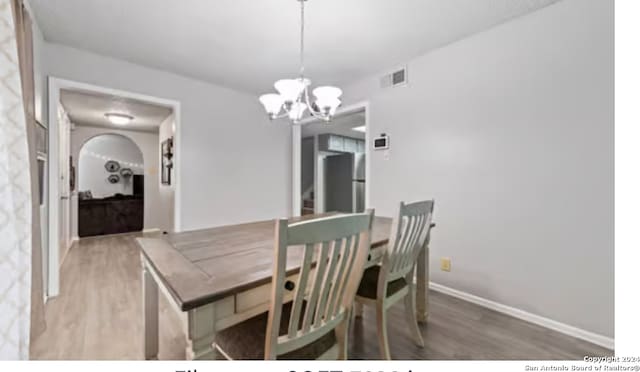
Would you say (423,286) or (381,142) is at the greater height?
(381,142)

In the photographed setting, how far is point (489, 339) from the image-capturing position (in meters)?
1.70

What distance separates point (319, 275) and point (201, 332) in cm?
42

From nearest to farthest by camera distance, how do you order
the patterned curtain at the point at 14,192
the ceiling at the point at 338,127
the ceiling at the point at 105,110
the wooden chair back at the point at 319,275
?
the wooden chair back at the point at 319,275 < the patterned curtain at the point at 14,192 < the ceiling at the point at 105,110 < the ceiling at the point at 338,127

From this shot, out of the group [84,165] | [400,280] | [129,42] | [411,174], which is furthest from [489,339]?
[84,165]

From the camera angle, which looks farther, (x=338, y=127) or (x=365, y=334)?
(x=338, y=127)

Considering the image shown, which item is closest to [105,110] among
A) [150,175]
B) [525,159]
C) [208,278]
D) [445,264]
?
[150,175]

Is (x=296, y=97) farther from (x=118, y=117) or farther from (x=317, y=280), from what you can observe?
(x=118, y=117)

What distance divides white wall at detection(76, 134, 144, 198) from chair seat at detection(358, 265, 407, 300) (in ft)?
19.9

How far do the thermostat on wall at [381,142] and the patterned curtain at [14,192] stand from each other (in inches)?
108

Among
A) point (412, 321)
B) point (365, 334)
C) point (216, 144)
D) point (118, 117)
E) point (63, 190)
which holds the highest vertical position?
point (118, 117)

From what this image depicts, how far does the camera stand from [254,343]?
98cm

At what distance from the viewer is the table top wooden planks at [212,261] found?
832mm

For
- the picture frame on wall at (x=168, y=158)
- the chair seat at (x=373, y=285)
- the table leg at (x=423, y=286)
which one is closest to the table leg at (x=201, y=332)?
the chair seat at (x=373, y=285)

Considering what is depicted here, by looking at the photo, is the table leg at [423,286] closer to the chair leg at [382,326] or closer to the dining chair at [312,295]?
the chair leg at [382,326]
